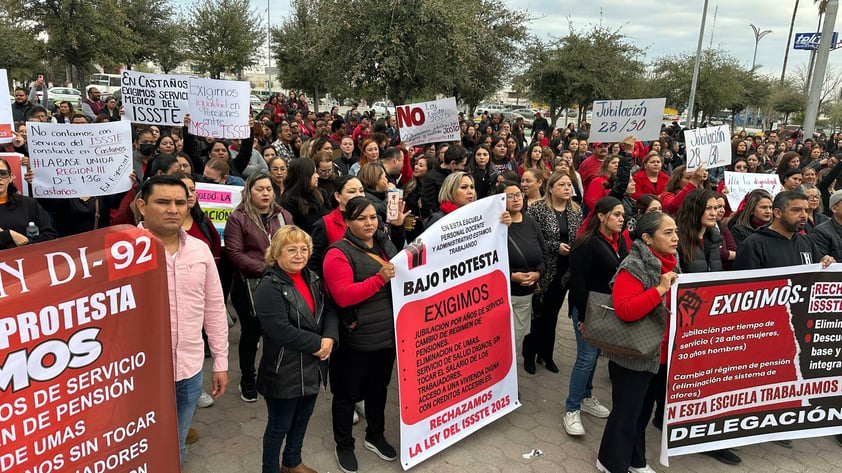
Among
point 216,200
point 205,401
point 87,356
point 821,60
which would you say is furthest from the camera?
point 821,60

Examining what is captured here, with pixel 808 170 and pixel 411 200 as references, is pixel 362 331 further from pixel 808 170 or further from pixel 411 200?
pixel 808 170

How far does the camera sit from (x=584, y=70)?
21594 mm

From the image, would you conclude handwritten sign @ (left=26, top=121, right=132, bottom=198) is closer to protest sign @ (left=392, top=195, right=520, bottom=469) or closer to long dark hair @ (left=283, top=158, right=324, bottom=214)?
long dark hair @ (left=283, top=158, right=324, bottom=214)

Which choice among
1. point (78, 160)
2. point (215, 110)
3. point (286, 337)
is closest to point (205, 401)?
point (286, 337)

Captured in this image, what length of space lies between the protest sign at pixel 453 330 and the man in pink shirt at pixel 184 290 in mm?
1119

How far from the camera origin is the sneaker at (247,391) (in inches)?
190

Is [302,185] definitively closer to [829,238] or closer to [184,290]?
[184,290]

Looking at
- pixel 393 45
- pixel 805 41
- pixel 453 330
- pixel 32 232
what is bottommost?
pixel 453 330

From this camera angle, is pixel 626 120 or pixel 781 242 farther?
pixel 626 120

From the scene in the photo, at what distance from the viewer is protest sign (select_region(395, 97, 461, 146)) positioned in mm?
9062

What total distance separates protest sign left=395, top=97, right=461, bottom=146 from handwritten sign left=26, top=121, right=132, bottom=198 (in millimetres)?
4547

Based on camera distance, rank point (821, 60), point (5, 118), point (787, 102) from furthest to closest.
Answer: point (787, 102), point (821, 60), point (5, 118)

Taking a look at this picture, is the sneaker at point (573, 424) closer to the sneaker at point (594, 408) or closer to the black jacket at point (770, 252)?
the sneaker at point (594, 408)

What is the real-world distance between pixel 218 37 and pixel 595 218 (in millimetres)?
30815
